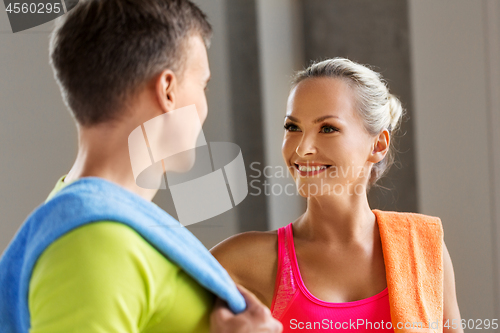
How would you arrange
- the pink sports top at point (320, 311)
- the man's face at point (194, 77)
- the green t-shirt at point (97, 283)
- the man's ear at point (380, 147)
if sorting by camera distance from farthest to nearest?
1. the man's ear at point (380, 147)
2. the pink sports top at point (320, 311)
3. the man's face at point (194, 77)
4. the green t-shirt at point (97, 283)

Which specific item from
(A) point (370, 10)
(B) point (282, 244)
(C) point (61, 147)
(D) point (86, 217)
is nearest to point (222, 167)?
(B) point (282, 244)

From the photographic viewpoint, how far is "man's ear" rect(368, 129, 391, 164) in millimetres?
832

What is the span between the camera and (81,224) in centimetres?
36

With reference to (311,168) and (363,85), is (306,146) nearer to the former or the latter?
(311,168)

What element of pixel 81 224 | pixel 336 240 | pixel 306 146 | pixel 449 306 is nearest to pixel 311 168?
pixel 306 146

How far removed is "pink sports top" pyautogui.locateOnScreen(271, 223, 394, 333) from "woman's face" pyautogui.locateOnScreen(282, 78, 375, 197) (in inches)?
6.4

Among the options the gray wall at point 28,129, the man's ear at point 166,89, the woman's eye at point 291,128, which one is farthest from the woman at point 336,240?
the man's ear at point 166,89

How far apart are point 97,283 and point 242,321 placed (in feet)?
0.52

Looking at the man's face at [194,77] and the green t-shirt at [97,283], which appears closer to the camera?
the green t-shirt at [97,283]

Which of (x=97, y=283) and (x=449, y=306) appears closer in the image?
(x=97, y=283)

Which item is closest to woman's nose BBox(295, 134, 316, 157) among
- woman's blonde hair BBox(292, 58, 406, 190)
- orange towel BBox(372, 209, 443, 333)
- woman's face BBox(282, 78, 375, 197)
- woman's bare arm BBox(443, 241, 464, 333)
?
woman's face BBox(282, 78, 375, 197)

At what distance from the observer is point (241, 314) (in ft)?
1.48

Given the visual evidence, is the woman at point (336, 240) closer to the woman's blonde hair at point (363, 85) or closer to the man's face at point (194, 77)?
the woman's blonde hair at point (363, 85)

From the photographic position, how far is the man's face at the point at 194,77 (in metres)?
0.44
